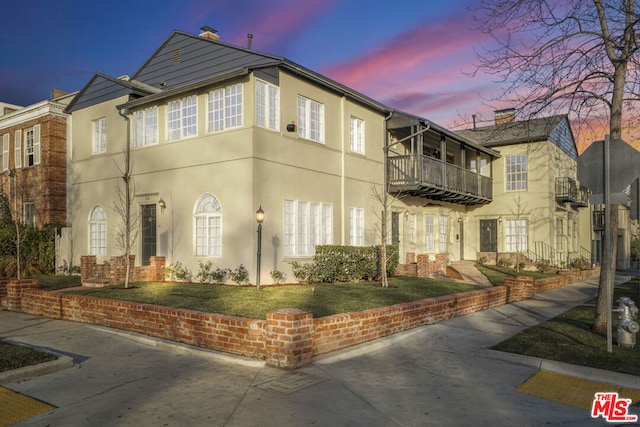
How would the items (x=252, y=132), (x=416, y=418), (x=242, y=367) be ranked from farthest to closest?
(x=252, y=132), (x=242, y=367), (x=416, y=418)

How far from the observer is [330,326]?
7586 mm

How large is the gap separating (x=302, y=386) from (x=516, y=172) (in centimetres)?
2259

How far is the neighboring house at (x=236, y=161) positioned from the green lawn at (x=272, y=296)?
167cm

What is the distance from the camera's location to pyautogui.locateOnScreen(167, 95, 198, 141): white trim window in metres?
15.5

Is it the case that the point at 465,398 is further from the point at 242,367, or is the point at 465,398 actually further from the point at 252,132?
the point at 252,132

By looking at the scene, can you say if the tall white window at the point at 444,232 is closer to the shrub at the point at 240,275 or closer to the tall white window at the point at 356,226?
the tall white window at the point at 356,226

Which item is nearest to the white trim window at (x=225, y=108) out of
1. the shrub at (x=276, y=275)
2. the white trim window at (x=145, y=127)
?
the white trim window at (x=145, y=127)

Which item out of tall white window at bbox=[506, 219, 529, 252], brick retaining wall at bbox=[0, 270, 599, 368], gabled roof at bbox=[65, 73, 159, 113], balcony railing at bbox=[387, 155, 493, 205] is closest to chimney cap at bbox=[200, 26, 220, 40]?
gabled roof at bbox=[65, 73, 159, 113]

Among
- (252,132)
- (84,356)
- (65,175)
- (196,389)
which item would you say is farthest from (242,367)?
(65,175)

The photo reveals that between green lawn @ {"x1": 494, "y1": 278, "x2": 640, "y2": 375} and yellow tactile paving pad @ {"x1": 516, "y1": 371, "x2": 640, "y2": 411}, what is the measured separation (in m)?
0.43

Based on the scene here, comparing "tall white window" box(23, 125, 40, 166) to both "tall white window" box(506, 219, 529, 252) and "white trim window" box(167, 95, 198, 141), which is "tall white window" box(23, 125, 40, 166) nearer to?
"white trim window" box(167, 95, 198, 141)

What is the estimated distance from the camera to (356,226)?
17922 millimetres

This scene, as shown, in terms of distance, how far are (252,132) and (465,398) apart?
984cm

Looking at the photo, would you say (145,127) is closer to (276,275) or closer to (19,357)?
(276,275)
